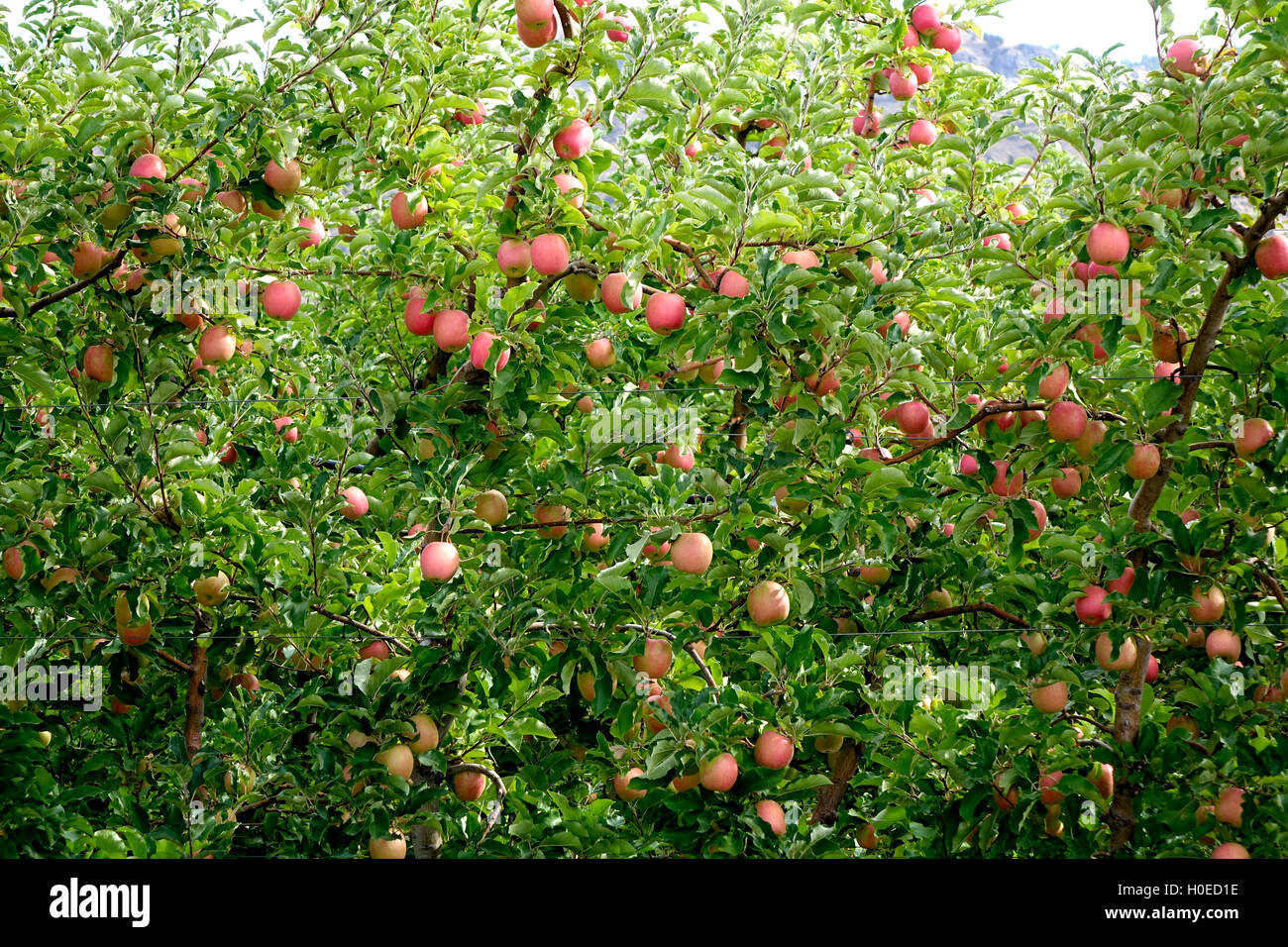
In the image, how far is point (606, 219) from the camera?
3.55 metres

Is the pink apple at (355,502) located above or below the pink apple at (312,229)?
below

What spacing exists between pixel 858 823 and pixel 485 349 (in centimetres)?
208

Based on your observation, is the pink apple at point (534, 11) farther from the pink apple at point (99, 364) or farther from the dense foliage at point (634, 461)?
the pink apple at point (99, 364)

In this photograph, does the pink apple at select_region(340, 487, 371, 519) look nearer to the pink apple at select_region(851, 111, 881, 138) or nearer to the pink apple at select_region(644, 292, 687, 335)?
the pink apple at select_region(644, 292, 687, 335)

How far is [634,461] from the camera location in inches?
158

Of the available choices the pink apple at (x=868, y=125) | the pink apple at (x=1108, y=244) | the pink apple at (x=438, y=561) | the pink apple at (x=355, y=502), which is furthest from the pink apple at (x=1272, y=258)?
the pink apple at (x=355, y=502)

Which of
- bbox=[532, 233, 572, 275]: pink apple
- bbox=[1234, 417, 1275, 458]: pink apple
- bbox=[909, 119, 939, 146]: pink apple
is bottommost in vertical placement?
bbox=[1234, 417, 1275, 458]: pink apple

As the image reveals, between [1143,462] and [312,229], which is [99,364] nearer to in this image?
[312,229]

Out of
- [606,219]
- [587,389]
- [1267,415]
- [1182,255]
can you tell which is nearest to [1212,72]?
[1182,255]

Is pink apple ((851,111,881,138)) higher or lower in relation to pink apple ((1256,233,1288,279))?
higher

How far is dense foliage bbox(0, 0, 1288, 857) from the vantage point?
3.32m

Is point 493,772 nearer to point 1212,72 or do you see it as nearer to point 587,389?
point 587,389

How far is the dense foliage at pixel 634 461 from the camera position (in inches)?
131

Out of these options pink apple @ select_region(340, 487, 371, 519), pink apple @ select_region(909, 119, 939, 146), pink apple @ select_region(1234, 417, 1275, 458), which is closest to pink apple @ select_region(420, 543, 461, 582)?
pink apple @ select_region(340, 487, 371, 519)
